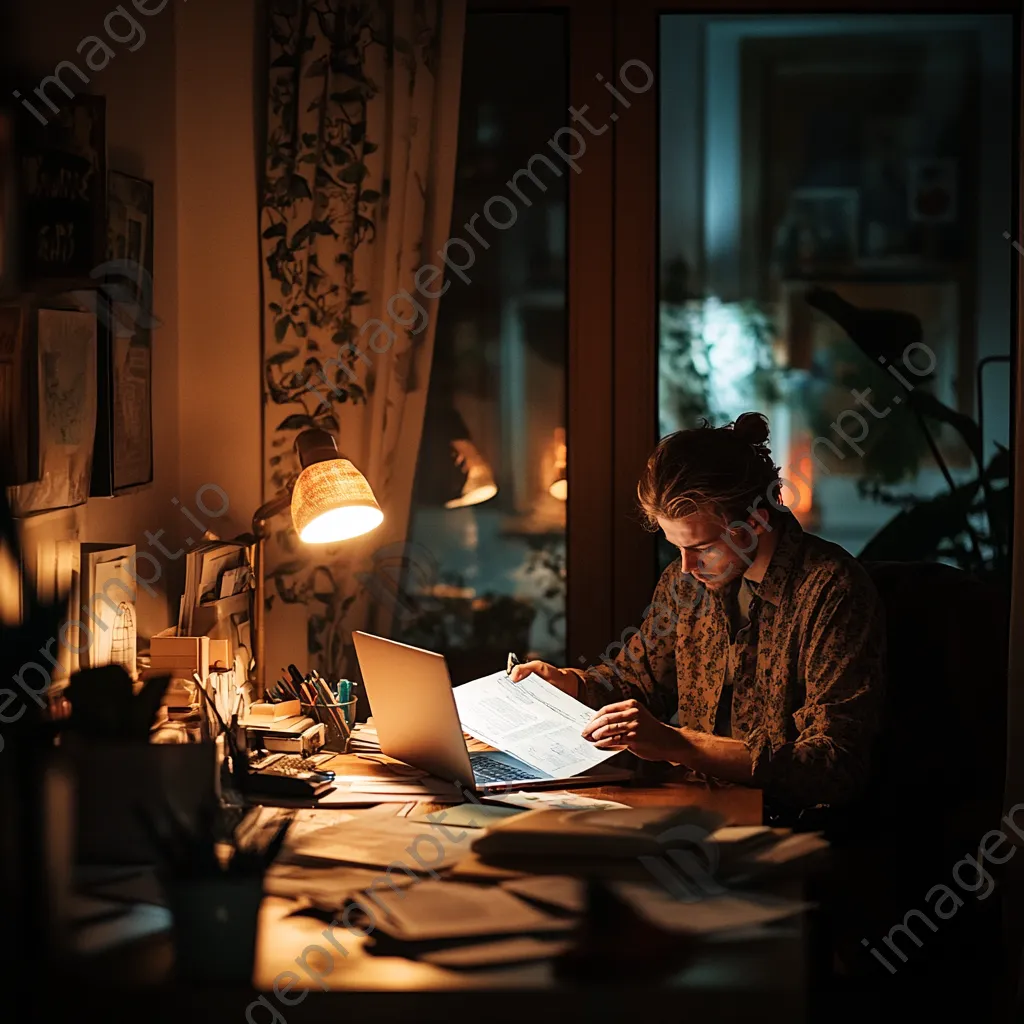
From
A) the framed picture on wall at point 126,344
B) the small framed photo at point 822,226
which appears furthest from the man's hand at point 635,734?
the small framed photo at point 822,226

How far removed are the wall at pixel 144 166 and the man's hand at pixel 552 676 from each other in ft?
2.36

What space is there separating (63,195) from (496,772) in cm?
108

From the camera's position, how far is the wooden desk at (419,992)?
A: 3.77 ft

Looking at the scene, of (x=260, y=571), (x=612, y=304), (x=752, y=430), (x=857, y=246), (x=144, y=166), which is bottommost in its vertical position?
(x=260, y=571)

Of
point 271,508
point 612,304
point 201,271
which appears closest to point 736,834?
point 271,508

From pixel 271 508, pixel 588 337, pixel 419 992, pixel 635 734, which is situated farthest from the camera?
pixel 588 337

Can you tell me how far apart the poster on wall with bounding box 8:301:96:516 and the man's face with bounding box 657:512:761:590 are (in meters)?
0.96

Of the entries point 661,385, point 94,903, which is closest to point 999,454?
point 661,385

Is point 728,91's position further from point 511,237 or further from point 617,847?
point 617,847

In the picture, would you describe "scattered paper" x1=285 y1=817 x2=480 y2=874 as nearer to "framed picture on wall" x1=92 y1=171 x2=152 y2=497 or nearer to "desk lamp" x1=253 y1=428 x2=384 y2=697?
"desk lamp" x1=253 y1=428 x2=384 y2=697

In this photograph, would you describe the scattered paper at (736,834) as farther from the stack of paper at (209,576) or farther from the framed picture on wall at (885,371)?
the framed picture on wall at (885,371)

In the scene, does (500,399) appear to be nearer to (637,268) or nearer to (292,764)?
(637,268)

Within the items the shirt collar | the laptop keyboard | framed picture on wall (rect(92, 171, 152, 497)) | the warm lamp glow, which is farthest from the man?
framed picture on wall (rect(92, 171, 152, 497))

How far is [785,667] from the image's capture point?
2113 mm
